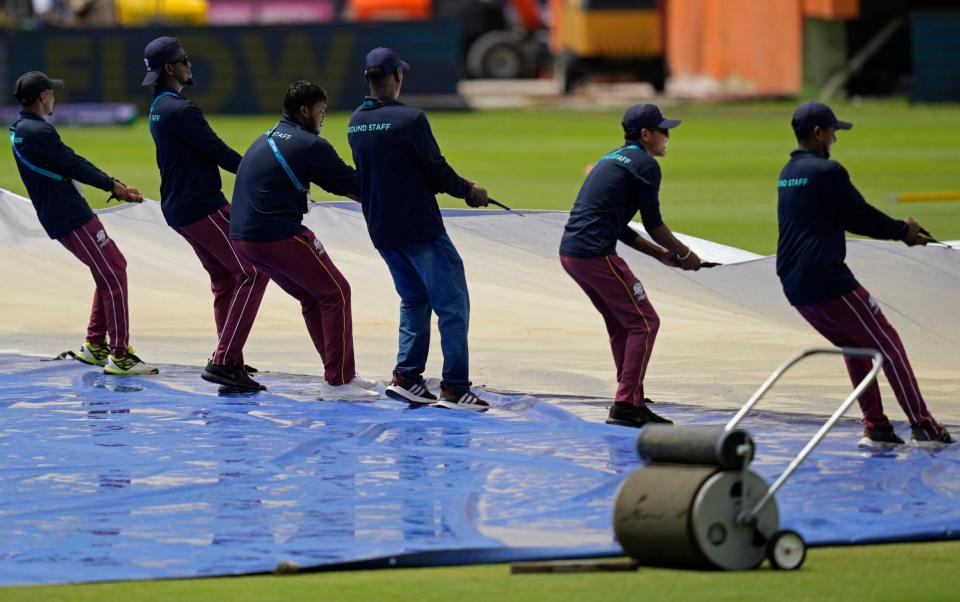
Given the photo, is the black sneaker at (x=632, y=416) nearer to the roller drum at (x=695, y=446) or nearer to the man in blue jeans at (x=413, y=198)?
the man in blue jeans at (x=413, y=198)

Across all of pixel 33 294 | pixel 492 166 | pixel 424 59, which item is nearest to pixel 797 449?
pixel 33 294

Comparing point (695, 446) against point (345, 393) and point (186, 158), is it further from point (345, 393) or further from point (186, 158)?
point (186, 158)

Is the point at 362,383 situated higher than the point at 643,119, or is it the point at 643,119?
the point at 643,119

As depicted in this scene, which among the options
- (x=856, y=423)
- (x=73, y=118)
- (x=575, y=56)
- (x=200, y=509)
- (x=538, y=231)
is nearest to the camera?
(x=200, y=509)

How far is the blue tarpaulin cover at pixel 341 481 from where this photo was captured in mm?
7715

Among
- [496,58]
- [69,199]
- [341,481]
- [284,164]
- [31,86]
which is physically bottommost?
[496,58]

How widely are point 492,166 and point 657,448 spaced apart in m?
18.8

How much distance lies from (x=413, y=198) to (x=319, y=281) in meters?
0.87

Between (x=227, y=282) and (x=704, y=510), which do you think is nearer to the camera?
(x=704, y=510)

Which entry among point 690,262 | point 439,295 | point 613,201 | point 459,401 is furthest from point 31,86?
point 690,262

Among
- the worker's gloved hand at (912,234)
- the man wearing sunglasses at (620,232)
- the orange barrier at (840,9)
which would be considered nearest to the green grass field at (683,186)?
the orange barrier at (840,9)

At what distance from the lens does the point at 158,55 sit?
1202cm

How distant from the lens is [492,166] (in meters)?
26.0

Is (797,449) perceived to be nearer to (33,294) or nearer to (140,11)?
(33,294)
